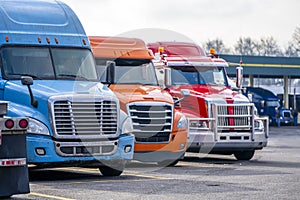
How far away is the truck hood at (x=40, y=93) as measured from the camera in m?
15.0

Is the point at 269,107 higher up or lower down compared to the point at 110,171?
lower down

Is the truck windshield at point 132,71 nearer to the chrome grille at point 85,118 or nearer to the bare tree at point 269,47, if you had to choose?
the chrome grille at point 85,118

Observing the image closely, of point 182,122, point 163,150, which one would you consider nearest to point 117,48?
point 182,122

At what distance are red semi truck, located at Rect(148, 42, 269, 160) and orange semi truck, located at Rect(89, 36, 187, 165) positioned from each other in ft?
4.06

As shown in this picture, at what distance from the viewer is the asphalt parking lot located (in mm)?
12977

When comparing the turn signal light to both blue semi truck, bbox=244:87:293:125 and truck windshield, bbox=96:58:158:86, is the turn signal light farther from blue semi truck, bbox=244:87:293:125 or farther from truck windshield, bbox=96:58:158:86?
blue semi truck, bbox=244:87:293:125

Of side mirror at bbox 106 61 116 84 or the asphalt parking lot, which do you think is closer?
the asphalt parking lot

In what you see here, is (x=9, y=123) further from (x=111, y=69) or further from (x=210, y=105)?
(x=210, y=105)

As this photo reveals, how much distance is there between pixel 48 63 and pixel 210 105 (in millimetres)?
6384

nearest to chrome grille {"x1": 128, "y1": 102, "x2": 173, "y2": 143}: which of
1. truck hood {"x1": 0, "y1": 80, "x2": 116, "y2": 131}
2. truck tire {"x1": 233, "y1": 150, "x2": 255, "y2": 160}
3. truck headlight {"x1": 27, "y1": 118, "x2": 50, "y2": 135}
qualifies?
truck hood {"x1": 0, "y1": 80, "x2": 116, "y2": 131}

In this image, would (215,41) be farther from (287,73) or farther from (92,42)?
(92,42)

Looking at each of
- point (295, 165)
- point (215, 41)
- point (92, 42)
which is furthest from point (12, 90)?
point (215, 41)

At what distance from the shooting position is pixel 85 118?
607 inches

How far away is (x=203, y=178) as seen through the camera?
53.0 ft
